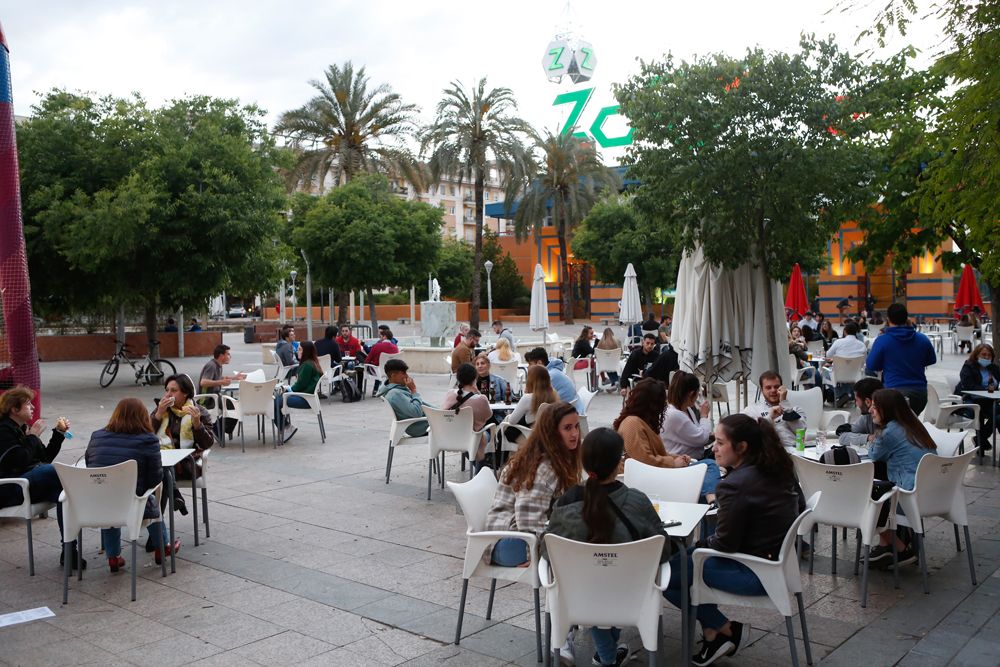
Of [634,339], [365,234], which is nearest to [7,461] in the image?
[634,339]

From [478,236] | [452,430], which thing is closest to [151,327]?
[452,430]

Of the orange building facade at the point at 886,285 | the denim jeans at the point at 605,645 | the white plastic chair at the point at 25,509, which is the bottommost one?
the denim jeans at the point at 605,645

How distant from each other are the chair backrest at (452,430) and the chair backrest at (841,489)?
331cm

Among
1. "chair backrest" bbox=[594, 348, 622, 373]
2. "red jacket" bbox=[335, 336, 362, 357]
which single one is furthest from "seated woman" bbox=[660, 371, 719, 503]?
"red jacket" bbox=[335, 336, 362, 357]

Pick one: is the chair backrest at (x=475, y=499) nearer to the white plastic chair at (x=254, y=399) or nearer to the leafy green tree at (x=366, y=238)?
the white plastic chair at (x=254, y=399)

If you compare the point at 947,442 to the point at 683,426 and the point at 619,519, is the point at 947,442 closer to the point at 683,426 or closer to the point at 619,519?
the point at 683,426

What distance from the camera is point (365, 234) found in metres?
29.9

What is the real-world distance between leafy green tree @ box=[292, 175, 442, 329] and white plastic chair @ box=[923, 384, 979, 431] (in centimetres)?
2296

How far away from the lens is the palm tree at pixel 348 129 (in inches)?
1341

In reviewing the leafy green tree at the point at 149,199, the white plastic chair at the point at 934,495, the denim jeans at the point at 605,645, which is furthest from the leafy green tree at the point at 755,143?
the leafy green tree at the point at 149,199

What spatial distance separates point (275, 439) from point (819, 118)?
7624 mm

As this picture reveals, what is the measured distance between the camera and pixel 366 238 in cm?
3003

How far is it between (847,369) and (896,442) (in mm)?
8316

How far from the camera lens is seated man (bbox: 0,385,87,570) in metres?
5.93
